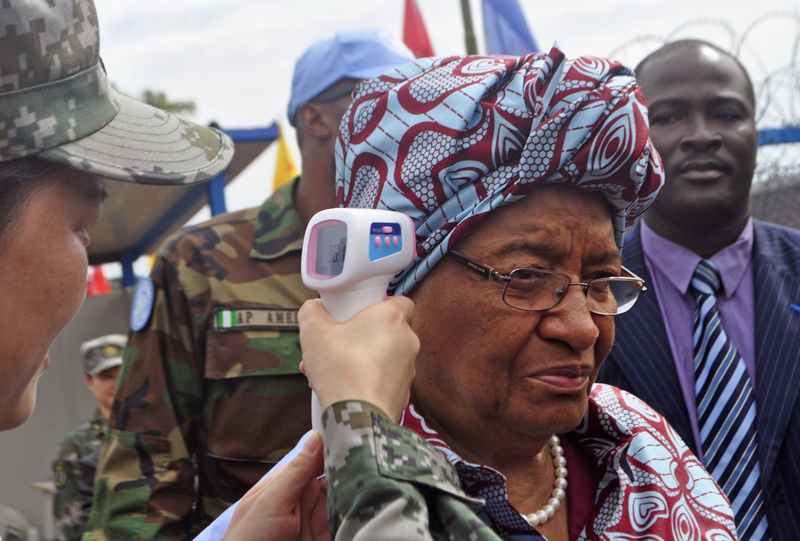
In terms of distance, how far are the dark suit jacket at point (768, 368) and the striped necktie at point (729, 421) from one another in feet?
0.10

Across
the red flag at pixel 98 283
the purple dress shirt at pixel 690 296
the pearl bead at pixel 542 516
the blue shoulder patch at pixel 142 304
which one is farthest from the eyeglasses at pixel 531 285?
the red flag at pixel 98 283

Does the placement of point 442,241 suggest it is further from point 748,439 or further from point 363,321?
point 748,439

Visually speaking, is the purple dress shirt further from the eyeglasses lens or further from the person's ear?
the person's ear

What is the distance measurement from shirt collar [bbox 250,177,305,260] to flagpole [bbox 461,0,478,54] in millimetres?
7845

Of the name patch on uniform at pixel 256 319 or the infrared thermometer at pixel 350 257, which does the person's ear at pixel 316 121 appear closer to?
the name patch on uniform at pixel 256 319

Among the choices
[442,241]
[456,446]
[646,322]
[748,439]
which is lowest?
[748,439]

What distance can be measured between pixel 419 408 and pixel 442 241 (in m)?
0.38

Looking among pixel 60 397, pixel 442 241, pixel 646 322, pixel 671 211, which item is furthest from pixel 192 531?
pixel 60 397

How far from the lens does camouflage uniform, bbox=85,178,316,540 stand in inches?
96.7

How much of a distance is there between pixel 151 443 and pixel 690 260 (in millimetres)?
1987

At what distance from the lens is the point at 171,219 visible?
859cm

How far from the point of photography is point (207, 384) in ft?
8.59

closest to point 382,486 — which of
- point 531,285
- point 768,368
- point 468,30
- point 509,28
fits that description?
point 531,285

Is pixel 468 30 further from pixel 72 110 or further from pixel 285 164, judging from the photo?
pixel 72 110
